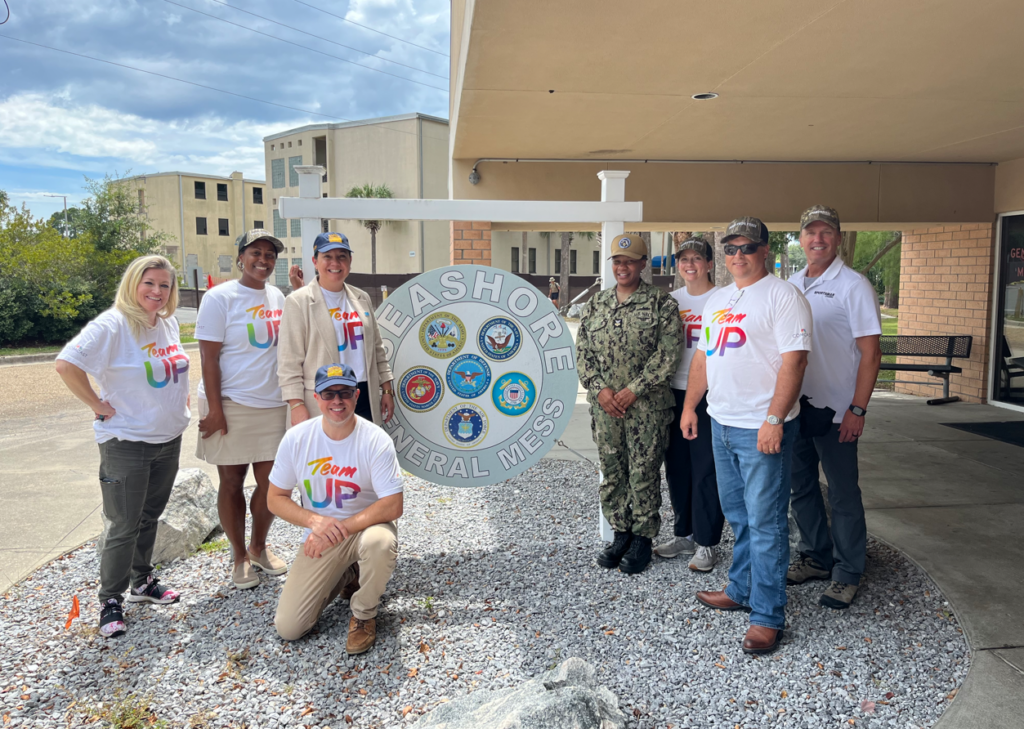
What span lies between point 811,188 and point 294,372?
6.41 meters

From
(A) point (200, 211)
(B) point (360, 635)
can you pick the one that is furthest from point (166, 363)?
(A) point (200, 211)

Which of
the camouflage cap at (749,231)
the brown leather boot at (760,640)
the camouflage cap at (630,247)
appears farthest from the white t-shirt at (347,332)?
the brown leather boot at (760,640)

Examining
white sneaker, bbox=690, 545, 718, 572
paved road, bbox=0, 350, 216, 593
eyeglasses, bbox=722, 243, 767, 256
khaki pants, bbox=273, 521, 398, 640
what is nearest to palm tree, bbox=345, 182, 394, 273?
paved road, bbox=0, 350, 216, 593

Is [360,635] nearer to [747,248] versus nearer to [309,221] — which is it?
[309,221]

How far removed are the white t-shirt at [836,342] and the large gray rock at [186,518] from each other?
3351 mm

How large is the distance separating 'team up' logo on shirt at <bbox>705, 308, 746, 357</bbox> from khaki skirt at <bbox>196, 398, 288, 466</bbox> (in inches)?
80.6

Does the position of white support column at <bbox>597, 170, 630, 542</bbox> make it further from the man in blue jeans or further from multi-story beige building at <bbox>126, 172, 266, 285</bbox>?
multi-story beige building at <bbox>126, 172, 266, 285</bbox>

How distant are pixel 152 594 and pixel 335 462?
4.03ft

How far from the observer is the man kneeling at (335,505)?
9.44 ft

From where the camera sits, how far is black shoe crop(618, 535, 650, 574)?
3559mm

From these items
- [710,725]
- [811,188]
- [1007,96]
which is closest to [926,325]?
[811,188]

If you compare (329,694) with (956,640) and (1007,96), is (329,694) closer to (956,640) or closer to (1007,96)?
(956,640)

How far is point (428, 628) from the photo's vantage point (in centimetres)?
304

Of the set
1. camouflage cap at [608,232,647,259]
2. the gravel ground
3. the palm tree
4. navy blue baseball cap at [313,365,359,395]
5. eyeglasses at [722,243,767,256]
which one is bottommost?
the gravel ground
